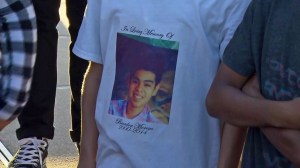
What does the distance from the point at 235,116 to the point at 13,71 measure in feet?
2.16

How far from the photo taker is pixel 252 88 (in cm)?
205

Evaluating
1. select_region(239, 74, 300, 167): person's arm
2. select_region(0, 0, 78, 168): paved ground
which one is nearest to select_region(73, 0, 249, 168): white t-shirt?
select_region(239, 74, 300, 167): person's arm

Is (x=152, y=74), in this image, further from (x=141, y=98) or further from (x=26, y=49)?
(x=26, y=49)

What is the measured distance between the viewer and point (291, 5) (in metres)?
1.93

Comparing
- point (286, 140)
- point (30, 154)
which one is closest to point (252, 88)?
point (286, 140)

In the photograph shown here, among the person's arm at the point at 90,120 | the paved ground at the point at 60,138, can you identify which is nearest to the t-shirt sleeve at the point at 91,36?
the person's arm at the point at 90,120

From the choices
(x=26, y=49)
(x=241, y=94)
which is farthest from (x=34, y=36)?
(x=241, y=94)

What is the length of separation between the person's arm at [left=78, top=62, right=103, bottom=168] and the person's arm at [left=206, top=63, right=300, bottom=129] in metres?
0.52

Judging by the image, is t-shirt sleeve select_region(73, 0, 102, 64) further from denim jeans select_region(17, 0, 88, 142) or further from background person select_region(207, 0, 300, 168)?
denim jeans select_region(17, 0, 88, 142)

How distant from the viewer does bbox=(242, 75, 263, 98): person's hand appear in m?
2.03

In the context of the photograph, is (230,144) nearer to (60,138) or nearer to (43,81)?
(43,81)

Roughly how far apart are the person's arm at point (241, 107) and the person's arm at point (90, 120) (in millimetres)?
516

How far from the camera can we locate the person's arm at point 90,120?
2.51 meters

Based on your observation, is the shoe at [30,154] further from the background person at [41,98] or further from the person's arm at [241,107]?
the person's arm at [241,107]
